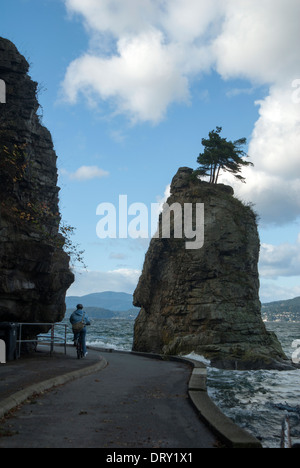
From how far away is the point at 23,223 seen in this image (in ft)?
47.7

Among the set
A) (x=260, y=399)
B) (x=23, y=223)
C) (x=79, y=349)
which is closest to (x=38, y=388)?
(x=260, y=399)

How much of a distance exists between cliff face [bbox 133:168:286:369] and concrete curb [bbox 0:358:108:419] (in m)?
11.4

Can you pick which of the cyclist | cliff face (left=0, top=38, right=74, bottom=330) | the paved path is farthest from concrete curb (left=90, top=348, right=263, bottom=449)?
cliff face (left=0, top=38, right=74, bottom=330)

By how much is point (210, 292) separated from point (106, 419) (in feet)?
64.2

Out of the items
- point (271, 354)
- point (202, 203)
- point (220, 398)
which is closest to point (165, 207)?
point (202, 203)

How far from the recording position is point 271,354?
23.0 meters

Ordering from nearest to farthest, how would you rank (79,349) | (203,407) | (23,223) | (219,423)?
(219,423), (203,407), (23,223), (79,349)

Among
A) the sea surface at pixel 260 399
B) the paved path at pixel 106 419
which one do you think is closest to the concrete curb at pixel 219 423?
the paved path at pixel 106 419

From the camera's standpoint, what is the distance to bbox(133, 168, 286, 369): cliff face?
75.1 feet

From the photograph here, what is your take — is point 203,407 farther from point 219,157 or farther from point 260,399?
point 219,157

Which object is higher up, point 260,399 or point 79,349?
point 79,349

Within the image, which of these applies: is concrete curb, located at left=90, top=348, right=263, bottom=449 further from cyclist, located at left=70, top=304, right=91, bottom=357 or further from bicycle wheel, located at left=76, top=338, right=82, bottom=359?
bicycle wheel, located at left=76, top=338, right=82, bottom=359
